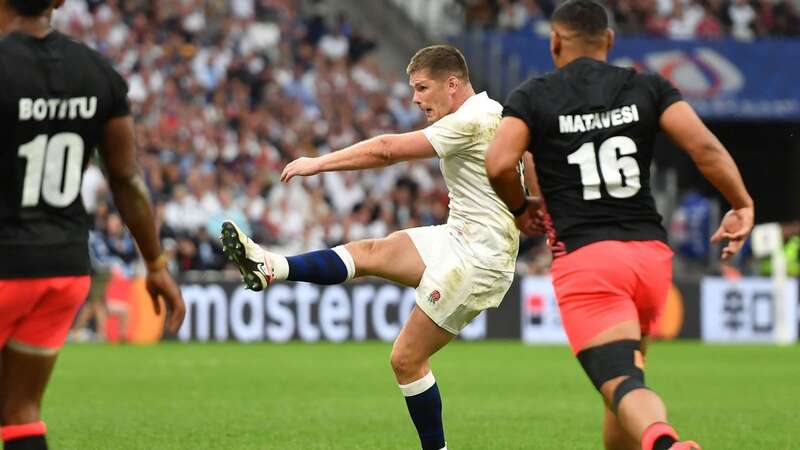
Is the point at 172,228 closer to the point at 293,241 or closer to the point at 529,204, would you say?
the point at 293,241

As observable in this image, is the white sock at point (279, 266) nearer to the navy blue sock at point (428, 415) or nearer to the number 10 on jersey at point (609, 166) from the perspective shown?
the navy blue sock at point (428, 415)

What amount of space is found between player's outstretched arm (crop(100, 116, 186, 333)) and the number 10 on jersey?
177cm

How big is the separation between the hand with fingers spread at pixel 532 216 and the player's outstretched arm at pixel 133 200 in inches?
62.9

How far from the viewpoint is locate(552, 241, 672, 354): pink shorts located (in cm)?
590

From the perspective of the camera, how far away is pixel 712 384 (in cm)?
1515

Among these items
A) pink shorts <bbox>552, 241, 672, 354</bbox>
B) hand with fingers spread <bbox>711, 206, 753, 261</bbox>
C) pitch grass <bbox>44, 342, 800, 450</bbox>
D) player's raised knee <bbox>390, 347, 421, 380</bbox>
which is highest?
hand with fingers spread <bbox>711, 206, 753, 261</bbox>

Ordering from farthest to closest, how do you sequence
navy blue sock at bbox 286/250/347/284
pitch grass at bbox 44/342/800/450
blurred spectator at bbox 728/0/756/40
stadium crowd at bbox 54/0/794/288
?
blurred spectator at bbox 728/0/756/40 < stadium crowd at bbox 54/0/794/288 < pitch grass at bbox 44/342/800/450 < navy blue sock at bbox 286/250/347/284

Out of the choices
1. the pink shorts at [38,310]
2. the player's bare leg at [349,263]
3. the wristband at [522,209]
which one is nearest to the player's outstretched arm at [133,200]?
the pink shorts at [38,310]

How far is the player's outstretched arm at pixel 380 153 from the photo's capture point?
7.44 meters

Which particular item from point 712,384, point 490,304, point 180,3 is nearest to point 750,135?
point 180,3

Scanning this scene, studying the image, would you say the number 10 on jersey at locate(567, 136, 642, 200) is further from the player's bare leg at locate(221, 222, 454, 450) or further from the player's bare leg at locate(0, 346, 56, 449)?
the player's bare leg at locate(0, 346, 56, 449)

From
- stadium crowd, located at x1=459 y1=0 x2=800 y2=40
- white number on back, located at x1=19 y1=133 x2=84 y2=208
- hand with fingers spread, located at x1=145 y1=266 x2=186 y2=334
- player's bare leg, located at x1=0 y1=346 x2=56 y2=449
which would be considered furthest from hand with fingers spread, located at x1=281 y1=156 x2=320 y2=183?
stadium crowd, located at x1=459 y1=0 x2=800 y2=40

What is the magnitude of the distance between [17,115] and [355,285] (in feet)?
56.6

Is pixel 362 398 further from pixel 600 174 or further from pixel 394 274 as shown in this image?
pixel 600 174
